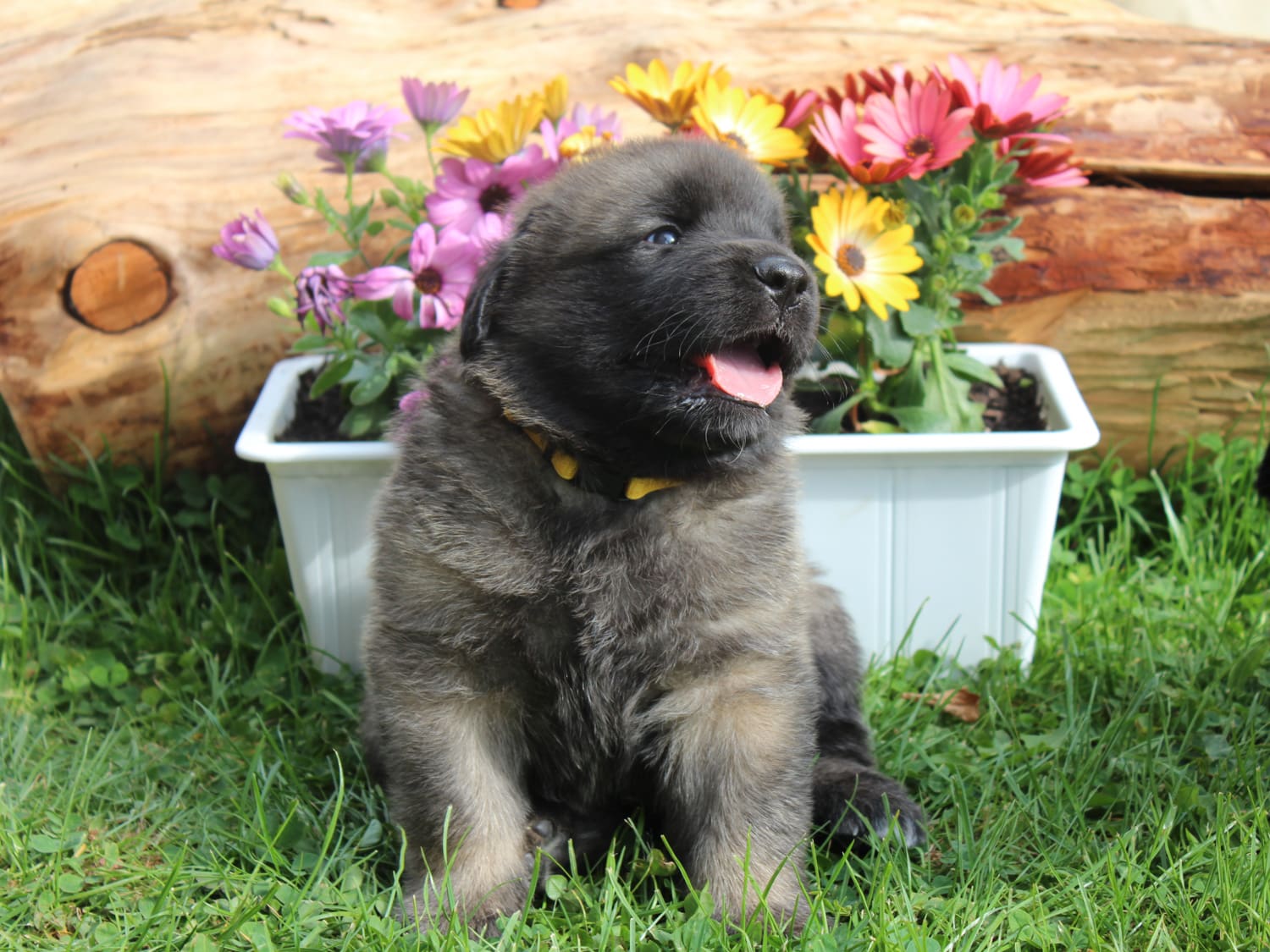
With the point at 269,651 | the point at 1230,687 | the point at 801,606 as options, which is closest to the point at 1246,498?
the point at 1230,687

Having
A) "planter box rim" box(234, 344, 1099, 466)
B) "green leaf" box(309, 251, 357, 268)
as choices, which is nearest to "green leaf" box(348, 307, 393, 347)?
"green leaf" box(309, 251, 357, 268)

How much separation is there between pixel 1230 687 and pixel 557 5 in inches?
92.5

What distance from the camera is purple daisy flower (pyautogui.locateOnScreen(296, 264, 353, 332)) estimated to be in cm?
255

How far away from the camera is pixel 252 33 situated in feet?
10.6

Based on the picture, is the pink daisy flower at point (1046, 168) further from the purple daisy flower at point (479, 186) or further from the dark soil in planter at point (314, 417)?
the dark soil in planter at point (314, 417)

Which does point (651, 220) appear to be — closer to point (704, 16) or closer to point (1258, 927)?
point (1258, 927)

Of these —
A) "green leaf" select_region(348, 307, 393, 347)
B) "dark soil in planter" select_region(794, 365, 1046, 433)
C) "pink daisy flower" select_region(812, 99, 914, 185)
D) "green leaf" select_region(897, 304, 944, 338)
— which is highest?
"pink daisy flower" select_region(812, 99, 914, 185)

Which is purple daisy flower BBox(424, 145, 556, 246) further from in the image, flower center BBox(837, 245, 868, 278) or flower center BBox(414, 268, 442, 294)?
flower center BBox(837, 245, 868, 278)

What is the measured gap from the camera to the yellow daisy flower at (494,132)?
2591 millimetres

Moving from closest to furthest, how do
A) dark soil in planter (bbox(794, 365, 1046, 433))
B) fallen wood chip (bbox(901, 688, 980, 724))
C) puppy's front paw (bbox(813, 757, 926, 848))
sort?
puppy's front paw (bbox(813, 757, 926, 848))
fallen wood chip (bbox(901, 688, 980, 724))
dark soil in planter (bbox(794, 365, 1046, 433))

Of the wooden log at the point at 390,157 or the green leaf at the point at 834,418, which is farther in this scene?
the wooden log at the point at 390,157

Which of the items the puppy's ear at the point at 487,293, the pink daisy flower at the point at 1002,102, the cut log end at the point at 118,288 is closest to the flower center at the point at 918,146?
the pink daisy flower at the point at 1002,102

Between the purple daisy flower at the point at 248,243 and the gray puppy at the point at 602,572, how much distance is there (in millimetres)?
809

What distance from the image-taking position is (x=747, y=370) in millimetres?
1948
